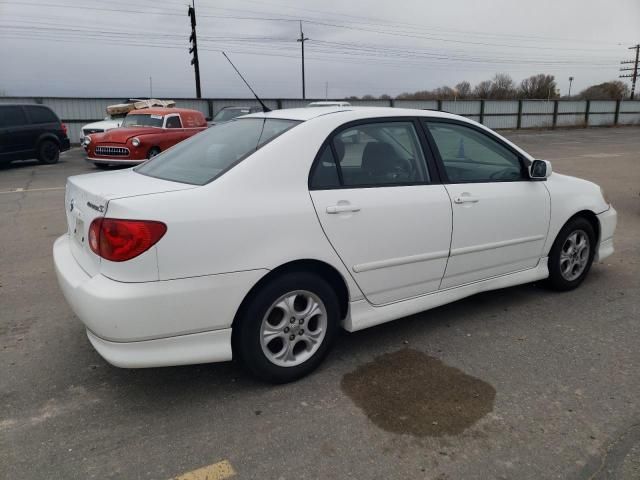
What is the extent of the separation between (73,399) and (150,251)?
1071 mm

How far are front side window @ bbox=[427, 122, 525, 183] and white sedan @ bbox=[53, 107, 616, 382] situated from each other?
0.5 inches

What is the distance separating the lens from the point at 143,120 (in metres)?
14.4

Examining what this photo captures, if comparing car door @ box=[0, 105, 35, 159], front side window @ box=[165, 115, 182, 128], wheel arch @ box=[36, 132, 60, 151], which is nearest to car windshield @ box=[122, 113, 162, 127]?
front side window @ box=[165, 115, 182, 128]

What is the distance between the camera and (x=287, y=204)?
2.94 metres

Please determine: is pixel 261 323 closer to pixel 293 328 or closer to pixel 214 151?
pixel 293 328

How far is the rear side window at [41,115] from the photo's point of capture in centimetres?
1475

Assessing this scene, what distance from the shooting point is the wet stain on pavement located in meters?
2.77

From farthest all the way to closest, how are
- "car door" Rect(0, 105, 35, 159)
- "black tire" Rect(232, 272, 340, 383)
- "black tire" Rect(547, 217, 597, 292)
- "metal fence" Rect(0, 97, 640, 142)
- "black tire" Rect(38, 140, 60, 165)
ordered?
"metal fence" Rect(0, 97, 640, 142) → "black tire" Rect(38, 140, 60, 165) → "car door" Rect(0, 105, 35, 159) → "black tire" Rect(547, 217, 597, 292) → "black tire" Rect(232, 272, 340, 383)

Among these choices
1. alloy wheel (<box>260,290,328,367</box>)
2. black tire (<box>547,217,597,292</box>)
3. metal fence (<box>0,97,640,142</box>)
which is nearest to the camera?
alloy wheel (<box>260,290,328,367</box>)

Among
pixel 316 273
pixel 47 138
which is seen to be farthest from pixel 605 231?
pixel 47 138

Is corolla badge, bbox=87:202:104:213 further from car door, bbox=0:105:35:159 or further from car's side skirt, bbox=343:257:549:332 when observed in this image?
car door, bbox=0:105:35:159

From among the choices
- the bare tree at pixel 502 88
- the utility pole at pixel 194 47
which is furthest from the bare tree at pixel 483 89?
the utility pole at pixel 194 47

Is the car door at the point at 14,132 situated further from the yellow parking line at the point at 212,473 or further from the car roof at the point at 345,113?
the yellow parking line at the point at 212,473

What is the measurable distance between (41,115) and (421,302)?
1468 cm
